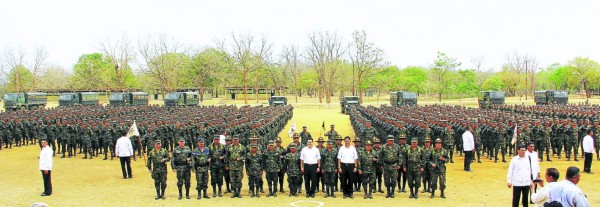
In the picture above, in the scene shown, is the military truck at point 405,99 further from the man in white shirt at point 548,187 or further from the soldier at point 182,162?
the man in white shirt at point 548,187

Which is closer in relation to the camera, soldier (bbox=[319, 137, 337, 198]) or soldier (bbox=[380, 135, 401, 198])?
soldier (bbox=[380, 135, 401, 198])

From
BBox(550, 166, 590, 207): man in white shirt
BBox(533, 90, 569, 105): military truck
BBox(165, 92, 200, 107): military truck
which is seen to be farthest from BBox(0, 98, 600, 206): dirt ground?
BBox(533, 90, 569, 105): military truck

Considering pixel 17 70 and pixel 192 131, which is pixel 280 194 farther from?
pixel 17 70

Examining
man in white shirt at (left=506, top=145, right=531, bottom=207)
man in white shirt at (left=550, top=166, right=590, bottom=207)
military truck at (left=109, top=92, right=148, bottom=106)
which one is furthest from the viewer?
military truck at (left=109, top=92, right=148, bottom=106)

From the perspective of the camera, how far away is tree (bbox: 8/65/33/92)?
75644 mm

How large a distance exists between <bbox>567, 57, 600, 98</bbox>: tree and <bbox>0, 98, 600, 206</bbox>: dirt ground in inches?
2607

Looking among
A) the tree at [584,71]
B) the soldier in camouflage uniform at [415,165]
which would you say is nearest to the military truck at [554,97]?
the tree at [584,71]

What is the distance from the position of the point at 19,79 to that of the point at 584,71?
282 feet

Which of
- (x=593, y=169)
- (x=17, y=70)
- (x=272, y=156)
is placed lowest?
(x=593, y=169)

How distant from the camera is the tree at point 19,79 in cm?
7564

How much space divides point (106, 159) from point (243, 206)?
30.3 ft

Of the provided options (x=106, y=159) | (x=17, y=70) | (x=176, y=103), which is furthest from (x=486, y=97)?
(x=17, y=70)

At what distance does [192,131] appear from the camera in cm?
1906

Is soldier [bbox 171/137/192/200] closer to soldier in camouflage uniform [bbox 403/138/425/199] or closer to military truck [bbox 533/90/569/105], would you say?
soldier in camouflage uniform [bbox 403/138/425/199]
